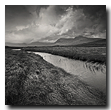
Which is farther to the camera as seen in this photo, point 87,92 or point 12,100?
point 87,92

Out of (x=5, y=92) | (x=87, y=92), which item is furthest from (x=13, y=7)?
(x=87, y=92)

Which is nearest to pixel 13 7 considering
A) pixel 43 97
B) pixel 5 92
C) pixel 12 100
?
pixel 5 92

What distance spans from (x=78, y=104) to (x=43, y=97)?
7.07ft

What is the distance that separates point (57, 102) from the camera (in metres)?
4.83
